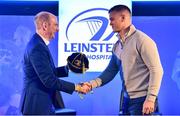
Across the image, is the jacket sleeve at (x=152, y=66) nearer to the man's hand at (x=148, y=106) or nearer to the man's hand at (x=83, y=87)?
the man's hand at (x=148, y=106)

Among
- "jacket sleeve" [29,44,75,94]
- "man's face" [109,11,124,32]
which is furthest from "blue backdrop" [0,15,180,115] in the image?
"jacket sleeve" [29,44,75,94]

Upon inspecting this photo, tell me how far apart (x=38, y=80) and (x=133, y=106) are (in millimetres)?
838

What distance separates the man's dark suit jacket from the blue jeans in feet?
1.99

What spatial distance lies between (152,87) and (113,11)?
80 centimetres

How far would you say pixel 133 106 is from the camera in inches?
144

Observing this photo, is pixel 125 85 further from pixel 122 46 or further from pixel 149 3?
pixel 149 3

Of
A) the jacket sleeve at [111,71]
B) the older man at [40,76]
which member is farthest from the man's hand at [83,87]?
the older man at [40,76]

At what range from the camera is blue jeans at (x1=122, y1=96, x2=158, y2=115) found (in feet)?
12.0

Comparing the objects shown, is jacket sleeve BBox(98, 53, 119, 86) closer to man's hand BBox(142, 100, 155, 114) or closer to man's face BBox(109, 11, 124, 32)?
man's face BBox(109, 11, 124, 32)

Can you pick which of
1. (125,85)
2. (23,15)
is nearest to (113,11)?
(125,85)

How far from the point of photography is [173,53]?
537cm

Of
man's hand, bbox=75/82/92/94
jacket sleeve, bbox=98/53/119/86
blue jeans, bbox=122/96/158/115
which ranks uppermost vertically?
jacket sleeve, bbox=98/53/119/86

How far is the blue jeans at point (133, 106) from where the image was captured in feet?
12.0

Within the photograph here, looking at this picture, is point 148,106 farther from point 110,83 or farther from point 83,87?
point 110,83
